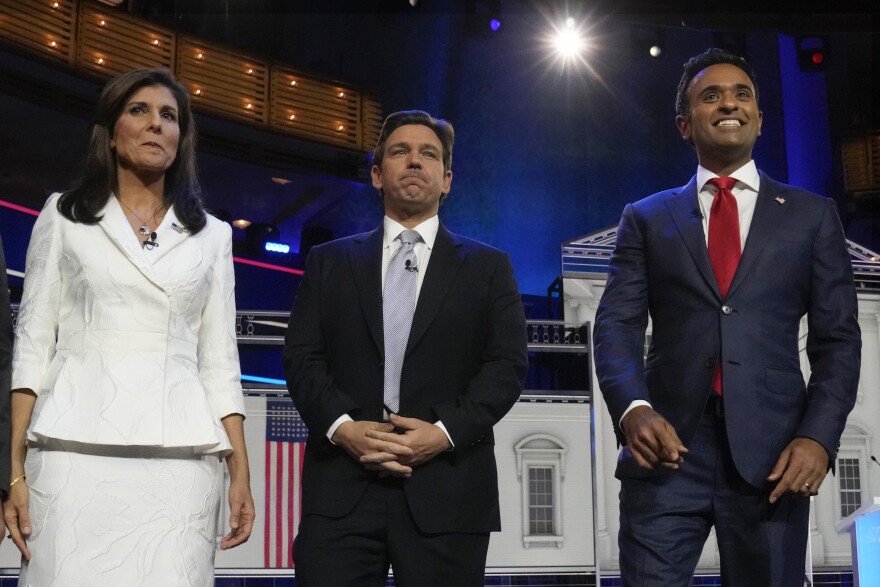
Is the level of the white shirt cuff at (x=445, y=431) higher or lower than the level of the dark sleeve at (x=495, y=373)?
lower

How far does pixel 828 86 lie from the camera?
Result: 8414 mm

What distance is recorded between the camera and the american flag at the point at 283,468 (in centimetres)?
504

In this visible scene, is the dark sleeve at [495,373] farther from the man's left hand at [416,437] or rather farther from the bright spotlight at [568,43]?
the bright spotlight at [568,43]

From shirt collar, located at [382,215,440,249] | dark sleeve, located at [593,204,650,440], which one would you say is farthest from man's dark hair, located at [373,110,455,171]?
dark sleeve, located at [593,204,650,440]

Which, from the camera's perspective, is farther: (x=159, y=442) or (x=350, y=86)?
(x=350, y=86)

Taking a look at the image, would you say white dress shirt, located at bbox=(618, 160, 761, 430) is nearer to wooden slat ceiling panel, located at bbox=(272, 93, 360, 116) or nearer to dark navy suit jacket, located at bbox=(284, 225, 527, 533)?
dark navy suit jacket, located at bbox=(284, 225, 527, 533)

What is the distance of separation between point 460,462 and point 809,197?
1044 mm

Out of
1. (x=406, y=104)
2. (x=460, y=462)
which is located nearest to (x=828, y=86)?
(x=406, y=104)

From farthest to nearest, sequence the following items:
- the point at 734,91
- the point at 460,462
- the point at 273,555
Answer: the point at 273,555 → the point at 734,91 → the point at 460,462

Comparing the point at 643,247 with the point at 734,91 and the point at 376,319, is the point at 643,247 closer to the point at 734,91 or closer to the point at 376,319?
the point at 734,91

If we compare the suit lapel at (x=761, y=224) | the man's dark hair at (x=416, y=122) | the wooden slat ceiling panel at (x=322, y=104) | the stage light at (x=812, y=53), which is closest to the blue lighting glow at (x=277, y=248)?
the wooden slat ceiling panel at (x=322, y=104)

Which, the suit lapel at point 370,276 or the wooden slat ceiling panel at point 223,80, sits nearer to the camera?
the suit lapel at point 370,276

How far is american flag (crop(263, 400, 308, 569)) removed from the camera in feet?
16.5

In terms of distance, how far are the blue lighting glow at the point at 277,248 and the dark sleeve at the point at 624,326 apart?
6.02m
